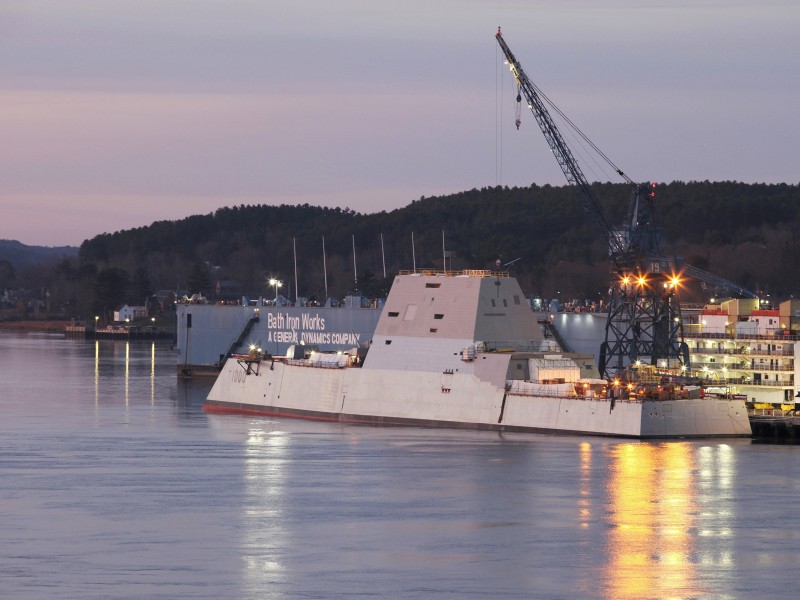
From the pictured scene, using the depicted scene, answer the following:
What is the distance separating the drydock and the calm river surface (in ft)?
5.13

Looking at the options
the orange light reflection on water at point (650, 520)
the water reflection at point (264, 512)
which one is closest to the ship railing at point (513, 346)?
the water reflection at point (264, 512)

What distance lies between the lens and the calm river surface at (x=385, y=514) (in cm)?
3825

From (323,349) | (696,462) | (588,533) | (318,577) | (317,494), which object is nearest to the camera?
(318,577)

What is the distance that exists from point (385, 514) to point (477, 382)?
22895 mm

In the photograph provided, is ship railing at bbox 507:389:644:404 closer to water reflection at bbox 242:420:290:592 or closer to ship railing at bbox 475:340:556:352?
ship railing at bbox 475:340:556:352

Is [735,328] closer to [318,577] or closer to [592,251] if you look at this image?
[318,577]

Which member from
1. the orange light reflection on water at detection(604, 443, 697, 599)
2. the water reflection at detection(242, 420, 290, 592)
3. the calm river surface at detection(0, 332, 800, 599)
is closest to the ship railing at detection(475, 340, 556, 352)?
the calm river surface at detection(0, 332, 800, 599)

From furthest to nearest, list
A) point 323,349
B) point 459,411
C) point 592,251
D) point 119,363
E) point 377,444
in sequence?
1. point 592,251
2. point 119,363
3. point 323,349
4. point 459,411
5. point 377,444

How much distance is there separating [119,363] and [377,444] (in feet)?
254

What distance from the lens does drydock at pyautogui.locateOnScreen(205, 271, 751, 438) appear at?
2554 inches

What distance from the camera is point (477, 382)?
69.6 metres

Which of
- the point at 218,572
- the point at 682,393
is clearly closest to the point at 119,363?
the point at 682,393

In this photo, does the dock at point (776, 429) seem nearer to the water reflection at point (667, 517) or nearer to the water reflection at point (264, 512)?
the water reflection at point (667, 517)

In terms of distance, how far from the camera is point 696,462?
57.7 m
